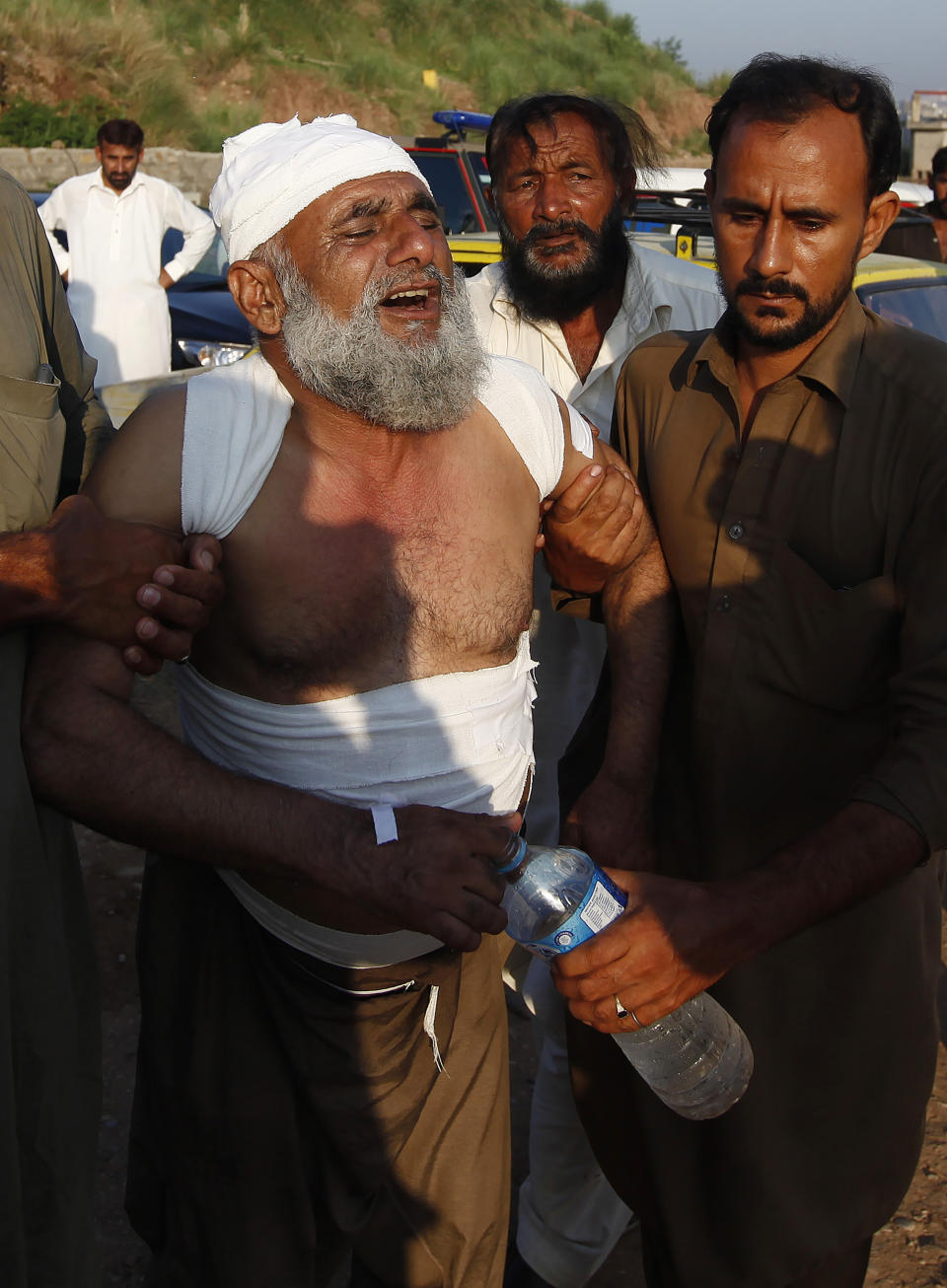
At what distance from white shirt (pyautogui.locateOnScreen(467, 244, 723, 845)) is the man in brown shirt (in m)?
1.00

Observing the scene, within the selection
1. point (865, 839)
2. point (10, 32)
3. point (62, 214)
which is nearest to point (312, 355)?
point (865, 839)

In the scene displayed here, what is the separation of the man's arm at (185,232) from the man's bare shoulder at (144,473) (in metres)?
7.05

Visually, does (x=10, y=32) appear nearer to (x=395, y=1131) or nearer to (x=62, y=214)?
(x=62, y=214)

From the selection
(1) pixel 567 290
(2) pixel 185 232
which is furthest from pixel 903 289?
(2) pixel 185 232

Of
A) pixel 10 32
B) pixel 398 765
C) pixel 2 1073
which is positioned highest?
pixel 10 32

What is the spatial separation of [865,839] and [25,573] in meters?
1.42

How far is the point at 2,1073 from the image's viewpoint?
172 centimetres

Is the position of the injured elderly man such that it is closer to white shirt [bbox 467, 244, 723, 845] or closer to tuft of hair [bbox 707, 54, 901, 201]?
tuft of hair [bbox 707, 54, 901, 201]

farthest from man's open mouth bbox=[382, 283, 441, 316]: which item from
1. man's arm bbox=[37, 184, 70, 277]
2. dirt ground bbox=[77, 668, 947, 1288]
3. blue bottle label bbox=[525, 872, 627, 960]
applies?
man's arm bbox=[37, 184, 70, 277]

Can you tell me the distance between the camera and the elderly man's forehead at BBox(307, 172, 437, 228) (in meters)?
2.31

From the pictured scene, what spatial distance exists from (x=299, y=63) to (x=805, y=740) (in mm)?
34996

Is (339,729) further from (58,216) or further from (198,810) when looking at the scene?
(58,216)

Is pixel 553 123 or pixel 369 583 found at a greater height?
pixel 553 123

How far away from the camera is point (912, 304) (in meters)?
4.98
